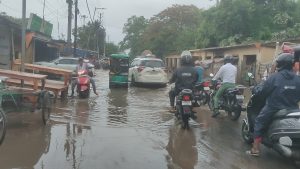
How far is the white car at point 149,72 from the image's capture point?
75.0ft

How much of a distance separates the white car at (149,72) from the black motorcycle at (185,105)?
1297 cm

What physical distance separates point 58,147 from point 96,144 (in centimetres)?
67

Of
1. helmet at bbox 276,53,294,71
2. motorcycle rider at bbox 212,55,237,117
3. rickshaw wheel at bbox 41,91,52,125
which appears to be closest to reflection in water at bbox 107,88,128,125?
rickshaw wheel at bbox 41,91,52,125

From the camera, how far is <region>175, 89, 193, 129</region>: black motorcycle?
31.2 ft

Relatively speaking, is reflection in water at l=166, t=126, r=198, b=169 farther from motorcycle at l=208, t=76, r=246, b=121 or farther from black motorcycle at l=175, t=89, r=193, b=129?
motorcycle at l=208, t=76, r=246, b=121

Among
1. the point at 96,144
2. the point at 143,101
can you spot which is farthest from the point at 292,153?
the point at 143,101

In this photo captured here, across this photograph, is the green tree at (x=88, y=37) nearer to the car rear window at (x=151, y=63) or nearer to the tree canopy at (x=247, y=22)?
the tree canopy at (x=247, y=22)

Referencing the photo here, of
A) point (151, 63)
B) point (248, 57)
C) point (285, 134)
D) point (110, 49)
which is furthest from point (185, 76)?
point (110, 49)

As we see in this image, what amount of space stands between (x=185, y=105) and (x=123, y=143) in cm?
205

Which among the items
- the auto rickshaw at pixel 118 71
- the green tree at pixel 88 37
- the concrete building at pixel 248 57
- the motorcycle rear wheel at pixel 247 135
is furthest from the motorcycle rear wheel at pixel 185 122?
the green tree at pixel 88 37

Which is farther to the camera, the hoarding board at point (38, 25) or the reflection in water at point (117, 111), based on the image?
the hoarding board at point (38, 25)

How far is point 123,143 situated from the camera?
26.3 ft

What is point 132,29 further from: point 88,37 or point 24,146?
point 24,146

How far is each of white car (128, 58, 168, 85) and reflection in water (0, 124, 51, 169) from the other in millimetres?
13444
